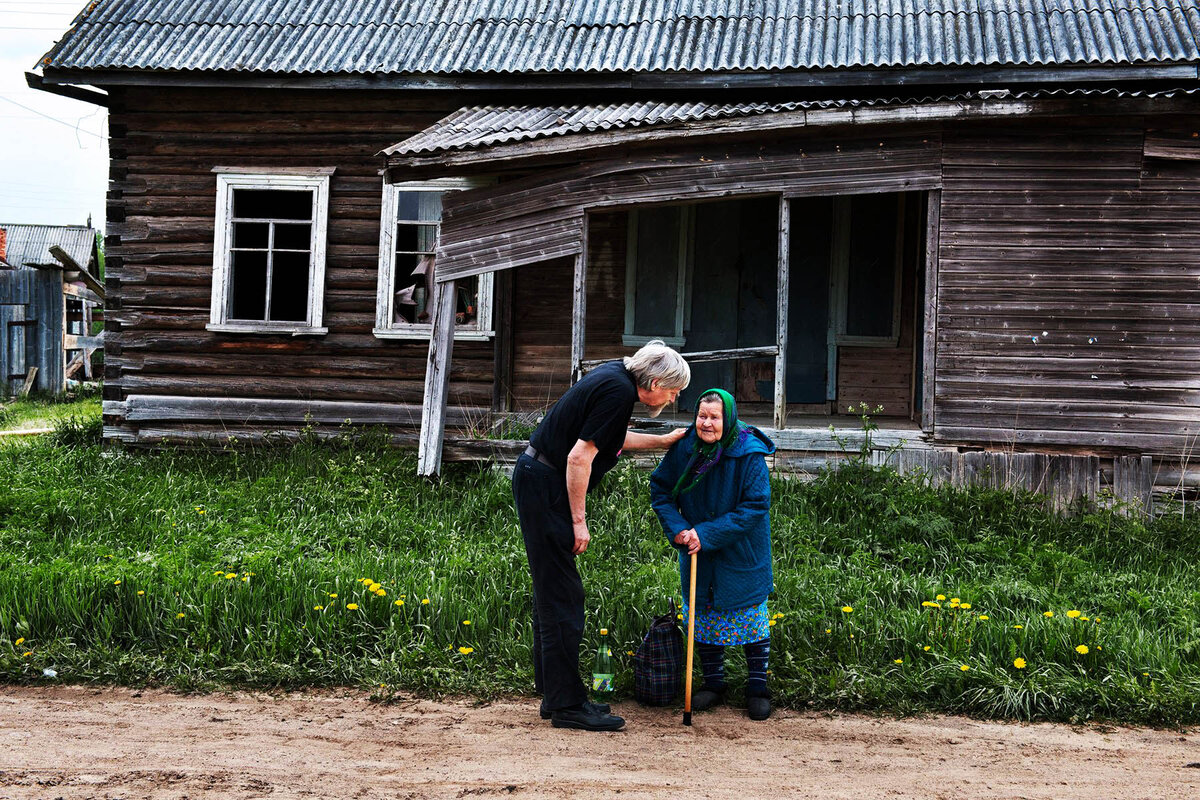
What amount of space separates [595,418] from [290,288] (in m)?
8.25

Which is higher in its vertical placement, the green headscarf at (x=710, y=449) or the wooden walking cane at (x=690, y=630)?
the green headscarf at (x=710, y=449)

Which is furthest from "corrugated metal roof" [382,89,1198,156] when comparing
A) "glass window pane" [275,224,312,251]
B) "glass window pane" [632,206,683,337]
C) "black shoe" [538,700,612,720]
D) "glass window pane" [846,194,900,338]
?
"black shoe" [538,700,612,720]

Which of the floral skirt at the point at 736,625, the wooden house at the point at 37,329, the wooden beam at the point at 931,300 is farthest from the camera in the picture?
the wooden house at the point at 37,329

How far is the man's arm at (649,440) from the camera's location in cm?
437

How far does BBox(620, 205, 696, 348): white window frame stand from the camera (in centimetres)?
1023

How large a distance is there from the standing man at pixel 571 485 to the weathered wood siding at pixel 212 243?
18.9ft

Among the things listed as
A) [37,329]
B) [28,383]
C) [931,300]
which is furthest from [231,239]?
[37,329]

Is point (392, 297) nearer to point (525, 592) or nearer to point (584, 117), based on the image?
point (584, 117)

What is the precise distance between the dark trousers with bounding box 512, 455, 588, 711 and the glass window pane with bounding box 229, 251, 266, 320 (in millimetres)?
7708

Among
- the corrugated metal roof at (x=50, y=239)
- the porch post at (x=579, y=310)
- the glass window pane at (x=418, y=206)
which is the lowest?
the porch post at (x=579, y=310)

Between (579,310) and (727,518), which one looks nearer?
(727,518)

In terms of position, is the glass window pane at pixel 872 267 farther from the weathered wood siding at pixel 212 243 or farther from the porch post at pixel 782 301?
the weathered wood siding at pixel 212 243

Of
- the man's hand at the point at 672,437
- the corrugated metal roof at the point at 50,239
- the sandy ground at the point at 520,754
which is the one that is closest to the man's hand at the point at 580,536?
the man's hand at the point at 672,437

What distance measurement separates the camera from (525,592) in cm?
546
